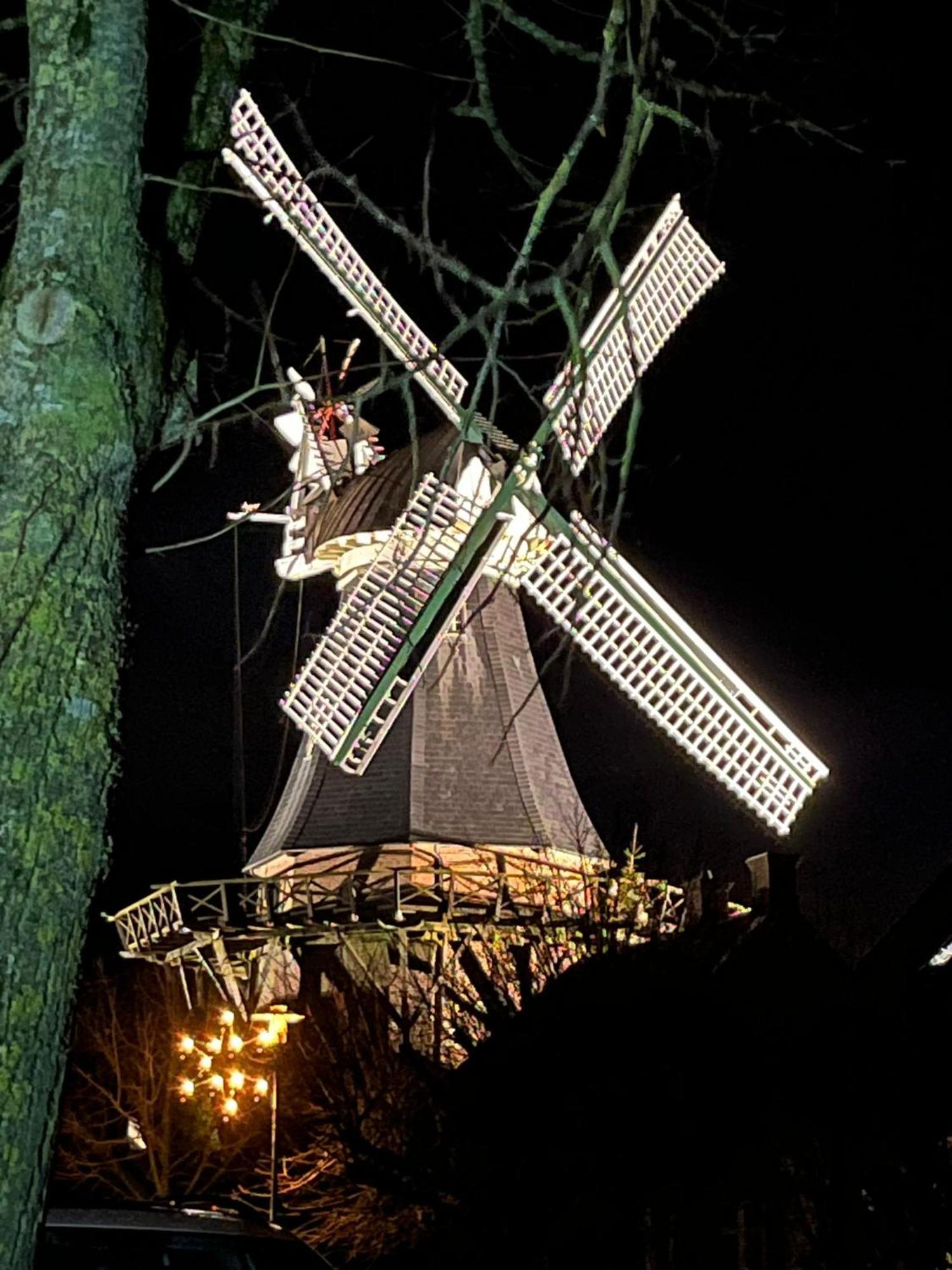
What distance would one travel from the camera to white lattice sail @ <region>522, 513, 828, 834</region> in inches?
704

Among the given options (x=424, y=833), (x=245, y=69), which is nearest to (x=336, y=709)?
(x=424, y=833)

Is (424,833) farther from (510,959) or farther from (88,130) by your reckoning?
(88,130)

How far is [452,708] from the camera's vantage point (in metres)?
20.0

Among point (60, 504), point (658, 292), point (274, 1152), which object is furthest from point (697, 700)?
point (60, 504)

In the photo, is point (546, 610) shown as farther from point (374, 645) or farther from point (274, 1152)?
point (274, 1152)

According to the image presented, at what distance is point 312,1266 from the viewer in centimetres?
686

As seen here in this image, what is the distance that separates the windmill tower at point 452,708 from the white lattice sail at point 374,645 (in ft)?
0.09

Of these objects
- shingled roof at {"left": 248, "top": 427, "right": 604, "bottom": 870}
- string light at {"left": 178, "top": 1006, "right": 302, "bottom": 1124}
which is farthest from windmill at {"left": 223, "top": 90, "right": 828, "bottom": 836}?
string light at {"left": 178, "top": 1006, "right": 302, "bottom": 1124}

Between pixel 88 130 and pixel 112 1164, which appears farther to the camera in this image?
pixel 112 1164

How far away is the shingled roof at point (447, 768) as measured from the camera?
63.3 feet

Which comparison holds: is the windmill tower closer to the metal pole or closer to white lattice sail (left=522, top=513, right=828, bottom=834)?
white lattice sail (left=522, top=513, right=828, bottom=834)

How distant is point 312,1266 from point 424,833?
12442 millimetres

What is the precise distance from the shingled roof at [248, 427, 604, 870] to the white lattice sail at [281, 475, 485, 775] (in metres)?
0.98

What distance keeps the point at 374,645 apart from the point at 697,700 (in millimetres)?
3717
